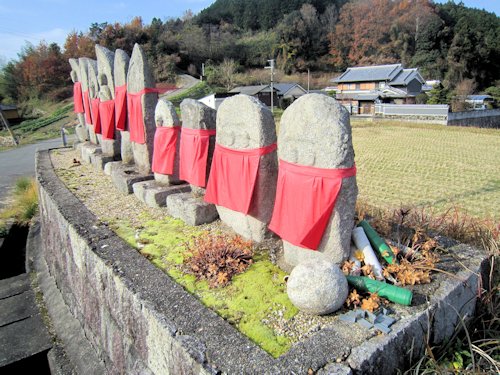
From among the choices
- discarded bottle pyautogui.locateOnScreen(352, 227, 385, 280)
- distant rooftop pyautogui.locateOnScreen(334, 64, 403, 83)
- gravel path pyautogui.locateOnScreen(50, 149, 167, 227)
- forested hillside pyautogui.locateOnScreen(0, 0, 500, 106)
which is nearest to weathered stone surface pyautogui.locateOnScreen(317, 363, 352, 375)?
discarded bottle pyautogui.locateOnScreen(352, 227, 385, 280)

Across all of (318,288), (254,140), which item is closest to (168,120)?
(254,140)

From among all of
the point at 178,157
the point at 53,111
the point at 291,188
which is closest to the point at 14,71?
the point at 53,111

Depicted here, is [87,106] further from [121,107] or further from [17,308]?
[17,308]

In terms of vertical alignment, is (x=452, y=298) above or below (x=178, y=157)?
below

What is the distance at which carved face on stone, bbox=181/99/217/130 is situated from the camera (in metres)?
4.37

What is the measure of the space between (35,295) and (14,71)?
124ft

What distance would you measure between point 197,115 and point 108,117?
9.91 feet

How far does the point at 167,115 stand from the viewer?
4.95m

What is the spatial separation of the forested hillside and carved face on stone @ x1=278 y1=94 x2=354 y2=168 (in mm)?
32478

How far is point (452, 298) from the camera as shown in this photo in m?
2.71

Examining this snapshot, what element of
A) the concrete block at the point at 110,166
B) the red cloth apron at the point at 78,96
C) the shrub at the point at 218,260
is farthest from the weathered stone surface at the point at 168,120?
the red cloth apron at the point at 78,96

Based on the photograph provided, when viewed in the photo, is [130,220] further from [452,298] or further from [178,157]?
[452,298]

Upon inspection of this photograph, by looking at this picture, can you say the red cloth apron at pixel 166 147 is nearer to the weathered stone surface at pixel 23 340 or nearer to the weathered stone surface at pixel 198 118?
the weathered stone surface at pixel 198 118

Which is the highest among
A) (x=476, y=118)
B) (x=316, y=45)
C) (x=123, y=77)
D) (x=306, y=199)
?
(x=316, y=45)
